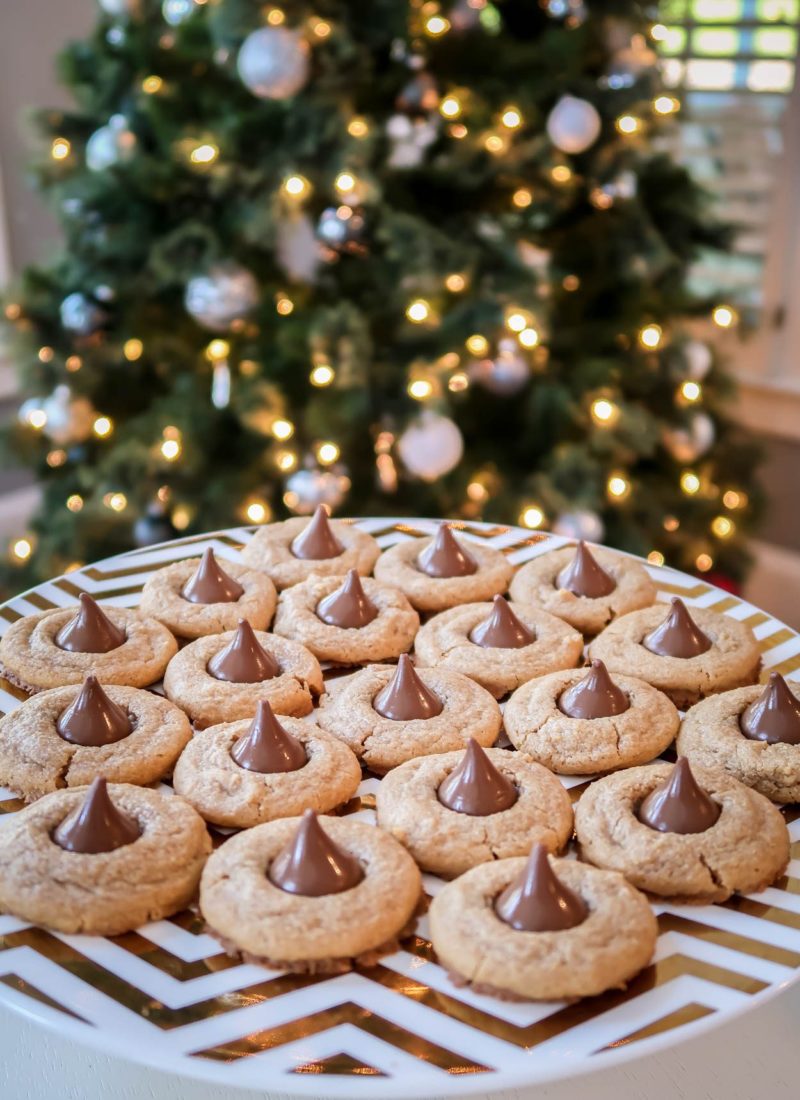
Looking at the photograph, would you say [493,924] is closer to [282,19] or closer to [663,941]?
[663,941]

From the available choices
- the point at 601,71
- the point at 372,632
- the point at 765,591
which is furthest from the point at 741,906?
the point at 765,591

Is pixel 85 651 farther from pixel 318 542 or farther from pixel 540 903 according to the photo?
pixel 540 903

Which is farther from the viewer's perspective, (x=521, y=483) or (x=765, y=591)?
(x=765, y=591)

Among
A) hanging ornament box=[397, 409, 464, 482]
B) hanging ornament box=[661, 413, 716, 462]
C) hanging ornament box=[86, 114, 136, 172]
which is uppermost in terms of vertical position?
hanging ornament box=[86, 114, 136, 172]

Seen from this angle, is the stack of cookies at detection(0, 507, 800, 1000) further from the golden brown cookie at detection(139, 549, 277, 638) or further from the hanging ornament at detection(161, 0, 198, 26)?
the hanging ornament at detection(161, 0, 198, 26)

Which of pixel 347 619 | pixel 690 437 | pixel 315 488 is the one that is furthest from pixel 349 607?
pixel 690 437

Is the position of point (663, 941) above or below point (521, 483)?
above

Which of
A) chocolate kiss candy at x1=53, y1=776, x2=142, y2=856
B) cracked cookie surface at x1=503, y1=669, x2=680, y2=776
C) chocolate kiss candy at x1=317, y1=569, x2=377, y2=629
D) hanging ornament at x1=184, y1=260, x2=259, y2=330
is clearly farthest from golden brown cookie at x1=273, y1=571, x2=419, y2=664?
hanging ornament at x1=184, y1=260, x2=259, y2=330

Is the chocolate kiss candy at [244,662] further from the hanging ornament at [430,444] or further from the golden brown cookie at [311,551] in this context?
the hanging ornament at [430,444]
